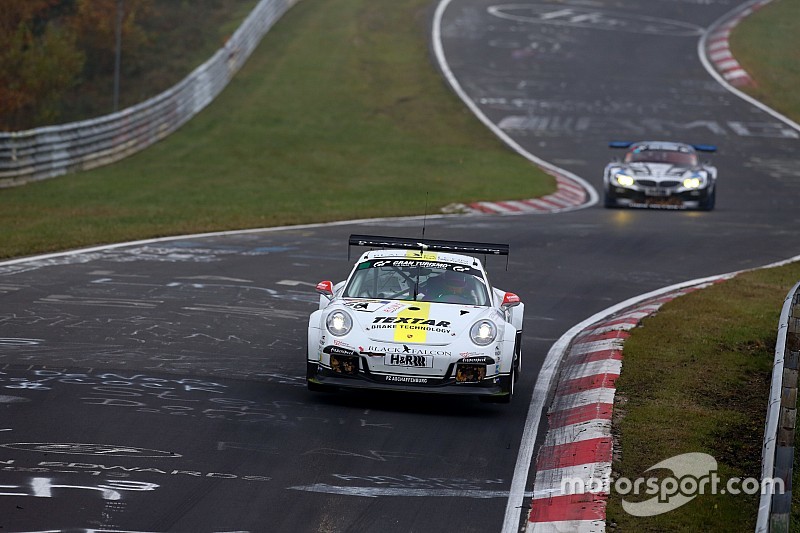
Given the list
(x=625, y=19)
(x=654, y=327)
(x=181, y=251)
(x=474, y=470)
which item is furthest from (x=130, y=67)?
(x=474, y=470)

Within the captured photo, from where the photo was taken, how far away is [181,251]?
17.6 meters

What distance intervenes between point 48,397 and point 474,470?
3292mm

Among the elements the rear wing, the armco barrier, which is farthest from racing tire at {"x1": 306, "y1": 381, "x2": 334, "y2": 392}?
the armco barrier

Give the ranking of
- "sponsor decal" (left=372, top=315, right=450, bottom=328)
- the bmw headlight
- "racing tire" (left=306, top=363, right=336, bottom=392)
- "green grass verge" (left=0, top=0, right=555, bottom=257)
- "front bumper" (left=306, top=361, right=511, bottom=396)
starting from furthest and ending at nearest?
1. the bmw headlight
2. "green grass verge" (left=0, top=0, right=555, bottom=257)
3. "sponsor decal" (left=372, top=315, right=450, bottom=328)
4. "racing tire" (left=306, top=363, right=336, bottom=392)
5. "front bumper" (left=306, top=361, right=511, bottom=396)

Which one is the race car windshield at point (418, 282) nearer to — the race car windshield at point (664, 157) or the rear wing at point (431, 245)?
the rear wing at point (431, 245)

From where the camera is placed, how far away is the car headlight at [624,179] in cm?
2458

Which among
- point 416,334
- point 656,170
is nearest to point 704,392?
point 416,334

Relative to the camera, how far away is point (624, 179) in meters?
24.6

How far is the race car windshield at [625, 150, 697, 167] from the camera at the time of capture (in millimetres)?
25172

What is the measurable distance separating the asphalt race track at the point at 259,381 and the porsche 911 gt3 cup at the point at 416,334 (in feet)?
0.87

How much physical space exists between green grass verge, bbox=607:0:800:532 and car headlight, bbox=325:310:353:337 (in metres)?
2.22

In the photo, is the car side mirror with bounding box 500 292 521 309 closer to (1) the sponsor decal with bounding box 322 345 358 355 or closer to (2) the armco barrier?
(1) the sponsor decal with bounding box 322 345 358 355

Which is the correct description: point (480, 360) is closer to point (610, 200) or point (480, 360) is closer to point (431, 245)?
point (431, 245)

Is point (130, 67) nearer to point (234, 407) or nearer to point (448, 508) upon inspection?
point (234, 407)
